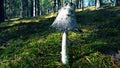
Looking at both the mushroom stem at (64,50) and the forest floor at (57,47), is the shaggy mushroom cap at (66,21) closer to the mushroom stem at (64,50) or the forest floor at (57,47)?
the mushroom stem at (64,50)

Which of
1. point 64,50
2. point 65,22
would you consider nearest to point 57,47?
point 64,50

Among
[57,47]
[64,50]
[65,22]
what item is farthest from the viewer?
[57,47]

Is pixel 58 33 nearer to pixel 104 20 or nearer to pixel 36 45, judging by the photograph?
pixel 36 45

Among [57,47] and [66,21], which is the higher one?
[66,21]

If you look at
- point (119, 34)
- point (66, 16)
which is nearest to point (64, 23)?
point (66, 16)

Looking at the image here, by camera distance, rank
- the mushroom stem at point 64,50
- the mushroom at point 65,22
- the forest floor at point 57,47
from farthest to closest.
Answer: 1. the forest floor at point 57,47
2. the mushroom stem at point 64,50
3. the mushroom at point 65,22

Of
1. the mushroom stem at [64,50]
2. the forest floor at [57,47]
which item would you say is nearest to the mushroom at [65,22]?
the mushroom stem at [64,50]

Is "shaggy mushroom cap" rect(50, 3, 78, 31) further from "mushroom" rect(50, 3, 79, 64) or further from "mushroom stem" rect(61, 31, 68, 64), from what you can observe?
"mushroom stem" rect(61, 31, 68, 64)

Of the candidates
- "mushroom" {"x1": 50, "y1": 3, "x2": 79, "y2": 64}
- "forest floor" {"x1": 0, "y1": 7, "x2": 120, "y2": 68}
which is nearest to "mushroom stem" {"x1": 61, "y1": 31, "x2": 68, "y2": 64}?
"mushroom" {"x1": 50, "y1": 3, "x2": 79, "y2": 64}

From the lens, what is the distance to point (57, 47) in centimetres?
1055

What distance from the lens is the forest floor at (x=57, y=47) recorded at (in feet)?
30.7

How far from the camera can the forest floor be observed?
9.34 meters

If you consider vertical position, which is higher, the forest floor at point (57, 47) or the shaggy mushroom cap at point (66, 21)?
the shaggy mushroom cap at point (66, 21)

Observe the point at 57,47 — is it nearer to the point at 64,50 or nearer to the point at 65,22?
the point at 64,50
